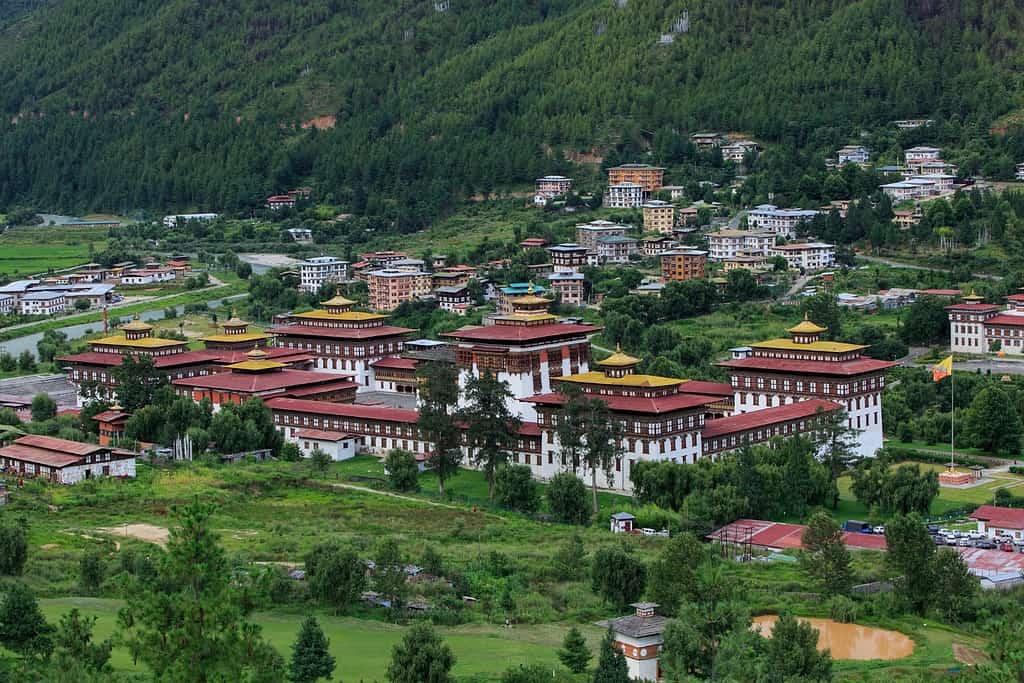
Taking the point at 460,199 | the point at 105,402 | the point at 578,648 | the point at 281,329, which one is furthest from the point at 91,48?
the point at 578,648

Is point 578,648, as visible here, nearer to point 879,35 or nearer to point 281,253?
point 281,253

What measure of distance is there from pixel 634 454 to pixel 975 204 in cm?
4526

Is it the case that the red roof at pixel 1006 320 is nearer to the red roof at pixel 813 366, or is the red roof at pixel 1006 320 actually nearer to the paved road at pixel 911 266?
the paved road at pixel 911 266

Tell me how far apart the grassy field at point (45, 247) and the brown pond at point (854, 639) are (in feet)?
281

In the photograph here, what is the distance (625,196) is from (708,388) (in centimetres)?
5015

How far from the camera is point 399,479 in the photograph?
56562mm

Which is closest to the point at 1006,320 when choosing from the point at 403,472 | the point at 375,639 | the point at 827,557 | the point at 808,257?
the point at 808,257

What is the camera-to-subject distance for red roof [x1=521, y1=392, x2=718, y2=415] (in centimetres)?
5753

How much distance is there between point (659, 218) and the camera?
107 m

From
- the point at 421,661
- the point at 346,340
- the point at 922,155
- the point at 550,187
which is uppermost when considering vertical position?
the point at 922,155

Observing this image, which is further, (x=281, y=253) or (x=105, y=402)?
(x=281, y=253)

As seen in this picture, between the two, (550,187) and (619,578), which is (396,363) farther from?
(550,187)

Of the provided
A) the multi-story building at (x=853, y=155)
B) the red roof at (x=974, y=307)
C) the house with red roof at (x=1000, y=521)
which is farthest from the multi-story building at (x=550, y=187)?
the house with red roof at (x=1000, y=521)

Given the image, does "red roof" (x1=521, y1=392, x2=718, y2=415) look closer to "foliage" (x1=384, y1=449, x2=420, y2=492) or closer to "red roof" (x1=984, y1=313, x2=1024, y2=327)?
"foliage" (x1=384, y1=449, x2=420, y2=492)
